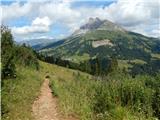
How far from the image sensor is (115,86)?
19781mm

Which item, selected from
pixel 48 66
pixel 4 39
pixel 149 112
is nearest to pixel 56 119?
pixel 149 112

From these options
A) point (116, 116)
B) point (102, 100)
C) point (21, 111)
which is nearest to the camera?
point (116, 116)

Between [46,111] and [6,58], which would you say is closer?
[46,111]

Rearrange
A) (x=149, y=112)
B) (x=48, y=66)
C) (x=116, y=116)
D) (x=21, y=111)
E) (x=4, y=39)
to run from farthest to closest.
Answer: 1. (x=48, y=66)
2. (x=4, y=39)
3. (x=21, y=111)
4. (x=149, y=112)
5. (x=116, y=116)

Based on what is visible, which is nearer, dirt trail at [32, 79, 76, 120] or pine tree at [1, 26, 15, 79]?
dirt trail at [32, 79, 76, 120]

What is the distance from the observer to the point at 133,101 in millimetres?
17844

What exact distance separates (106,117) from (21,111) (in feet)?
21.7

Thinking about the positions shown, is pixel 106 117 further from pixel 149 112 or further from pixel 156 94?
pixel 156 94

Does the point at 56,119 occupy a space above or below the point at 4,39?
below

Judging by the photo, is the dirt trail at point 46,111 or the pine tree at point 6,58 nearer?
the dirt trail at point 46,111

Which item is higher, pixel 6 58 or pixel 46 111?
pixel 6 58

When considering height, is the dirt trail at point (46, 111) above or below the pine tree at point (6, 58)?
below

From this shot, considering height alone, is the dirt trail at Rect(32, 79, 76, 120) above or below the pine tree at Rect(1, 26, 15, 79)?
below

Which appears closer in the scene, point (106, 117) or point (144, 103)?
point (106, 117)
